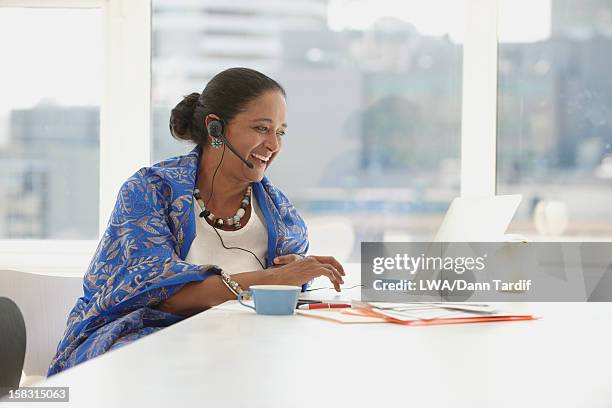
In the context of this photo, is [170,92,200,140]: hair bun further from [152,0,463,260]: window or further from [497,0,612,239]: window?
[497,0,612,239]: window

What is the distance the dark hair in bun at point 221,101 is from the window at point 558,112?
1492 millimetres

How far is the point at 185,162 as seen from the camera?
7.48ft

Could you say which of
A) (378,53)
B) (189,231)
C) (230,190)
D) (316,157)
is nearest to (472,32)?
(378,53)

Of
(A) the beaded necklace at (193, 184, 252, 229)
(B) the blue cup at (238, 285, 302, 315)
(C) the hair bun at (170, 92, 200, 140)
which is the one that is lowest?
(B) the blue cup at (238, 285, 302, 315)

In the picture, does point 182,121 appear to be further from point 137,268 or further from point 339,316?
point 339,316

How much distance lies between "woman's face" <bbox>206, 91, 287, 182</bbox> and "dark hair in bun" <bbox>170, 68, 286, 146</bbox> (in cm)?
2

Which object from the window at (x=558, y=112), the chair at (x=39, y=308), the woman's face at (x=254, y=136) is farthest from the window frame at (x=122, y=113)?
the woman's face at (x=254, y=136)

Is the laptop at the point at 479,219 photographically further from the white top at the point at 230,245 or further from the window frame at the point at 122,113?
the window frame at the point at 122,113

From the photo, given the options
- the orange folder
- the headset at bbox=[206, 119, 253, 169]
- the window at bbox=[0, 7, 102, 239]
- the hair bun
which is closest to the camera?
the orange folder

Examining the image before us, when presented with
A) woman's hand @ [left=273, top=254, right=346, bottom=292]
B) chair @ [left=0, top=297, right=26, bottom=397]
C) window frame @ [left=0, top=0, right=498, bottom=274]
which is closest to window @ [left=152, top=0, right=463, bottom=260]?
window frame @ [left=0, top=0, right=498, bottom=274]

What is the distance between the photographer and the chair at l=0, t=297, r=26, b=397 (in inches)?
54.4

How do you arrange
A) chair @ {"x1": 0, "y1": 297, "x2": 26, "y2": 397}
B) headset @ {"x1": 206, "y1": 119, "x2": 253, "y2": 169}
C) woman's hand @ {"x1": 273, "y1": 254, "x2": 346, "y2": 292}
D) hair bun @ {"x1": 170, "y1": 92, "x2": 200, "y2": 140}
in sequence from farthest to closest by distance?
hair bun @ {"x1": 170, "y1": 92, "x2": 200, "y2": 140} → headset @ {"x1": 206, "y1": 119, "x2": 253, "y2": 169} → woman's hand @ {"x1": 273, "y1": 254, "x2": 346, "y2": 292} → chair @ {"x1": 0, "y1": 297, "x2": 26, "y2": 397}

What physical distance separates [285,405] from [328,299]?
3.71ft

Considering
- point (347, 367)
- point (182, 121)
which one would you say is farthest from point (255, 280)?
point (347, 367)
